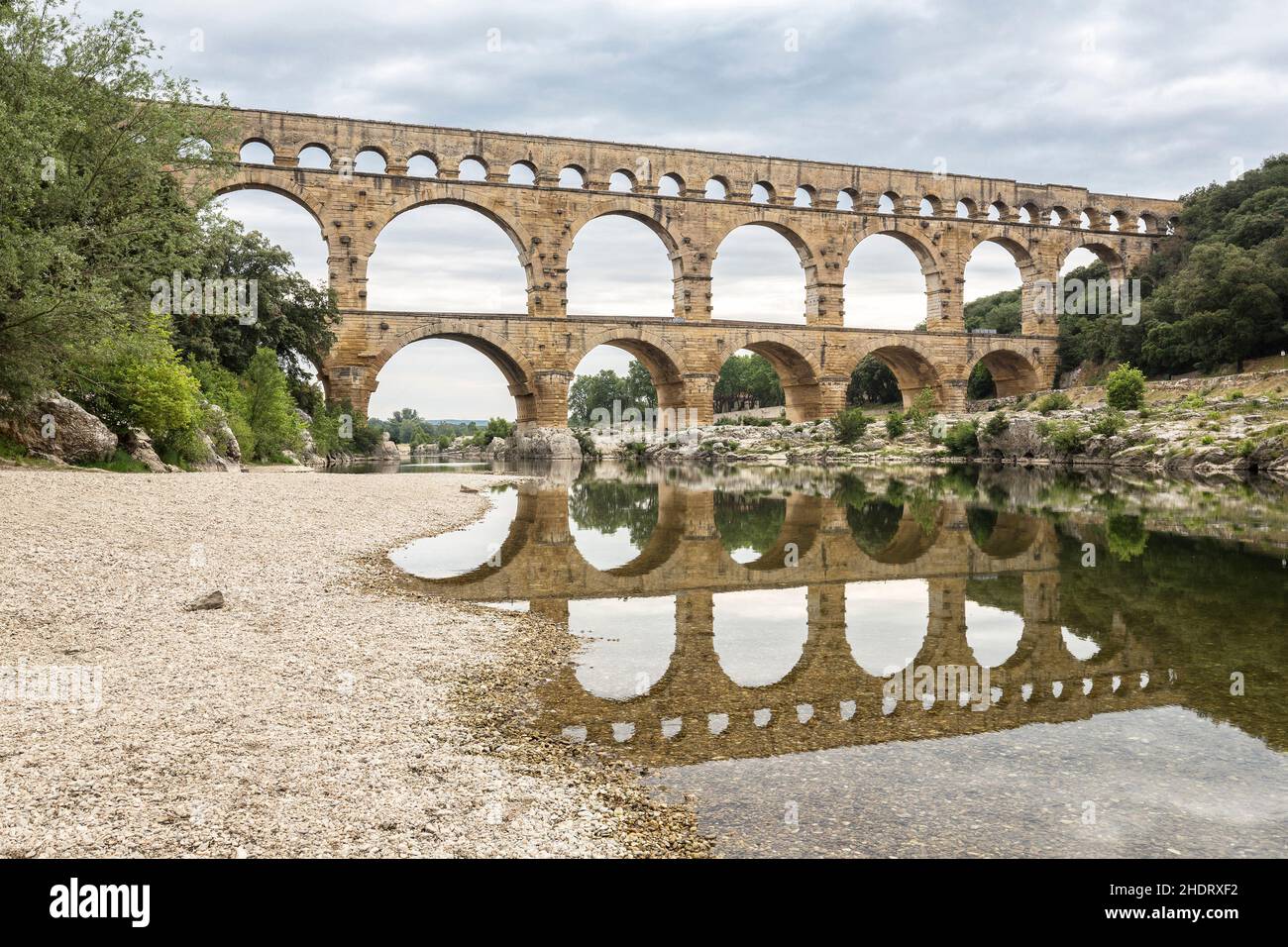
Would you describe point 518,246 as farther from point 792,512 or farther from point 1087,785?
point 1087,785

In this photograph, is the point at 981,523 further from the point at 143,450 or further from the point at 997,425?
the point at 997,425

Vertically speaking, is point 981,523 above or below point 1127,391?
below

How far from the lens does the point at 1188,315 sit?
39.5 meters

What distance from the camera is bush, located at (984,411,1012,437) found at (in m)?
34.9

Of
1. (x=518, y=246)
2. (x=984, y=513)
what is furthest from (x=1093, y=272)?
(x=984, y=513)

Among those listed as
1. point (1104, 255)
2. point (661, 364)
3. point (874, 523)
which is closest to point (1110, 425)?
point (661, 364)

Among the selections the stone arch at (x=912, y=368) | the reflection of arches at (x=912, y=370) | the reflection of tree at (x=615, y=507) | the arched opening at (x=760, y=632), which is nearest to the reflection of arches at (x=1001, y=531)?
the arched opening at (x=760, y=632)

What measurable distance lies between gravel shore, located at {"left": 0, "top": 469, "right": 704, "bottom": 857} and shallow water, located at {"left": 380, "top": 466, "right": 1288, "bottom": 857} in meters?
0.51

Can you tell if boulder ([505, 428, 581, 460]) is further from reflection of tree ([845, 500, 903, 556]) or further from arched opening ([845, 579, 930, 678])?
arched opening ([845, 579, 930, 678])

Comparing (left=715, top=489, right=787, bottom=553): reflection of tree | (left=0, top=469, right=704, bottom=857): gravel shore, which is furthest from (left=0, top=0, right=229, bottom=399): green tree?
(left=715, top=489, right=787, bottom=553): reflection of tree

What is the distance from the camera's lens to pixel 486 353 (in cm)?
4097

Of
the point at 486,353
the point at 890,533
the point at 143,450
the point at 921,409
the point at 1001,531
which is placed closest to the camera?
the point at 1001,531

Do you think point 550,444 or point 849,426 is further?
point 550,444

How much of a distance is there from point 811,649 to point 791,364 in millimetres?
38595
